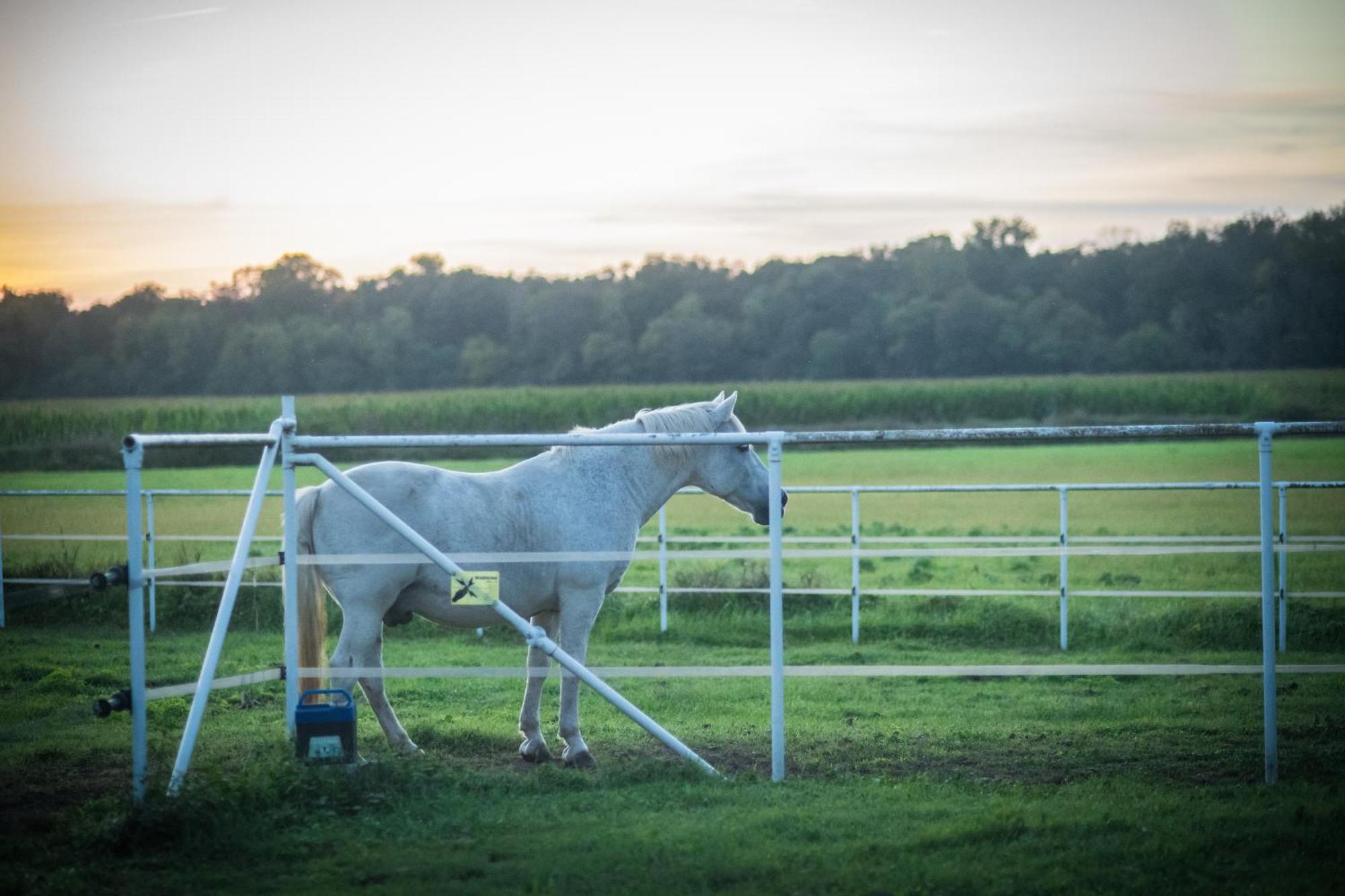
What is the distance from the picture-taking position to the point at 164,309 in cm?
3575

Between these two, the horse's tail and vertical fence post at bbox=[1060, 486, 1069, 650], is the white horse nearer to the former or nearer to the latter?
the horse's tail

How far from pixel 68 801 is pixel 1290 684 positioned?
7.63 metres

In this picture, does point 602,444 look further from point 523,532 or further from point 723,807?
point 723,807

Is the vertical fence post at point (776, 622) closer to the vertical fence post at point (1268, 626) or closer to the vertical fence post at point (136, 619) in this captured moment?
the vertical fence post at point (1268, 626)

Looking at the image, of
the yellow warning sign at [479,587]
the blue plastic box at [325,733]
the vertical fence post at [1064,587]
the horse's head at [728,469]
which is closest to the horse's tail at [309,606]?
the blue plastic box at [325,733]

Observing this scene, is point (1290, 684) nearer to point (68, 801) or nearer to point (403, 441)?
point (403, 441)

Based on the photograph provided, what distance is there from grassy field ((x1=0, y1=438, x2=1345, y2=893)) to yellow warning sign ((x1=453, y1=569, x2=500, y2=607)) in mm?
801

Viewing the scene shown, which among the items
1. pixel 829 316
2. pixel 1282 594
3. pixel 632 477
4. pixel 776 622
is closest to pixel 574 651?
pixel 632 477

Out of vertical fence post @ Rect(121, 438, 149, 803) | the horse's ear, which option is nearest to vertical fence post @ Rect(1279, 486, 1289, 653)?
the horse's ear

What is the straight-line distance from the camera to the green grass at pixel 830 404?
40281 mm

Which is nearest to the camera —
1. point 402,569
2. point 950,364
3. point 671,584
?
point 402,569

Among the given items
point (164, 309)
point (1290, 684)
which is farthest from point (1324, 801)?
point (164, 309)

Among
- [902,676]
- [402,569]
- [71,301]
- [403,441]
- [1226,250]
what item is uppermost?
[1226,250]

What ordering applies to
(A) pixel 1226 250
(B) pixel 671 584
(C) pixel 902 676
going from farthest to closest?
1. (A) pixel 1226 250
2. (B) pixel 671 584
3. (C) pixel 902 676
